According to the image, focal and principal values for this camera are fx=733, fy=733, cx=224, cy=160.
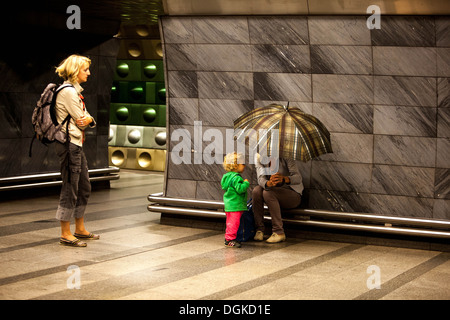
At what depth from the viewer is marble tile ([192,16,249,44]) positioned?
9.41 metres

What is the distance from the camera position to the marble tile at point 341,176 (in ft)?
29.5

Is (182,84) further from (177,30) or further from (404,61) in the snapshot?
(404,61)

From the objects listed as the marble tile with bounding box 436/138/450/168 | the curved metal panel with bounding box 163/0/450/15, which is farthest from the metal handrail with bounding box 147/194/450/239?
the curved metal panel with bounding box 163/0/450/15

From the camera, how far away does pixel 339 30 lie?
29.0 feet

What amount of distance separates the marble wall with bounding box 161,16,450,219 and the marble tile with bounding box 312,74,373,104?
0.01 m

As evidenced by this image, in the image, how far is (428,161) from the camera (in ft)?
28.3

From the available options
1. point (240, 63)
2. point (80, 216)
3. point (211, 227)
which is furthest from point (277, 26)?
point (80, 216)

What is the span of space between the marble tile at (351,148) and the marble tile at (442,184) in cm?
82

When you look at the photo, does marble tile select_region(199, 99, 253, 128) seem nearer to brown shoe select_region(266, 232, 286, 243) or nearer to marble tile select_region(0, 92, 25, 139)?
brown shoe select_region(266, 232, 286, 243)

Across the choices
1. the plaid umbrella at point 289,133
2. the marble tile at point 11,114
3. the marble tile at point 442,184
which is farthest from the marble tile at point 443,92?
the marble tile at point 11,114

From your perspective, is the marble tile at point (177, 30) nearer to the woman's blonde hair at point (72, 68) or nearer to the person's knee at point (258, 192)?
the woman's blonde hair at point (72, 68)
